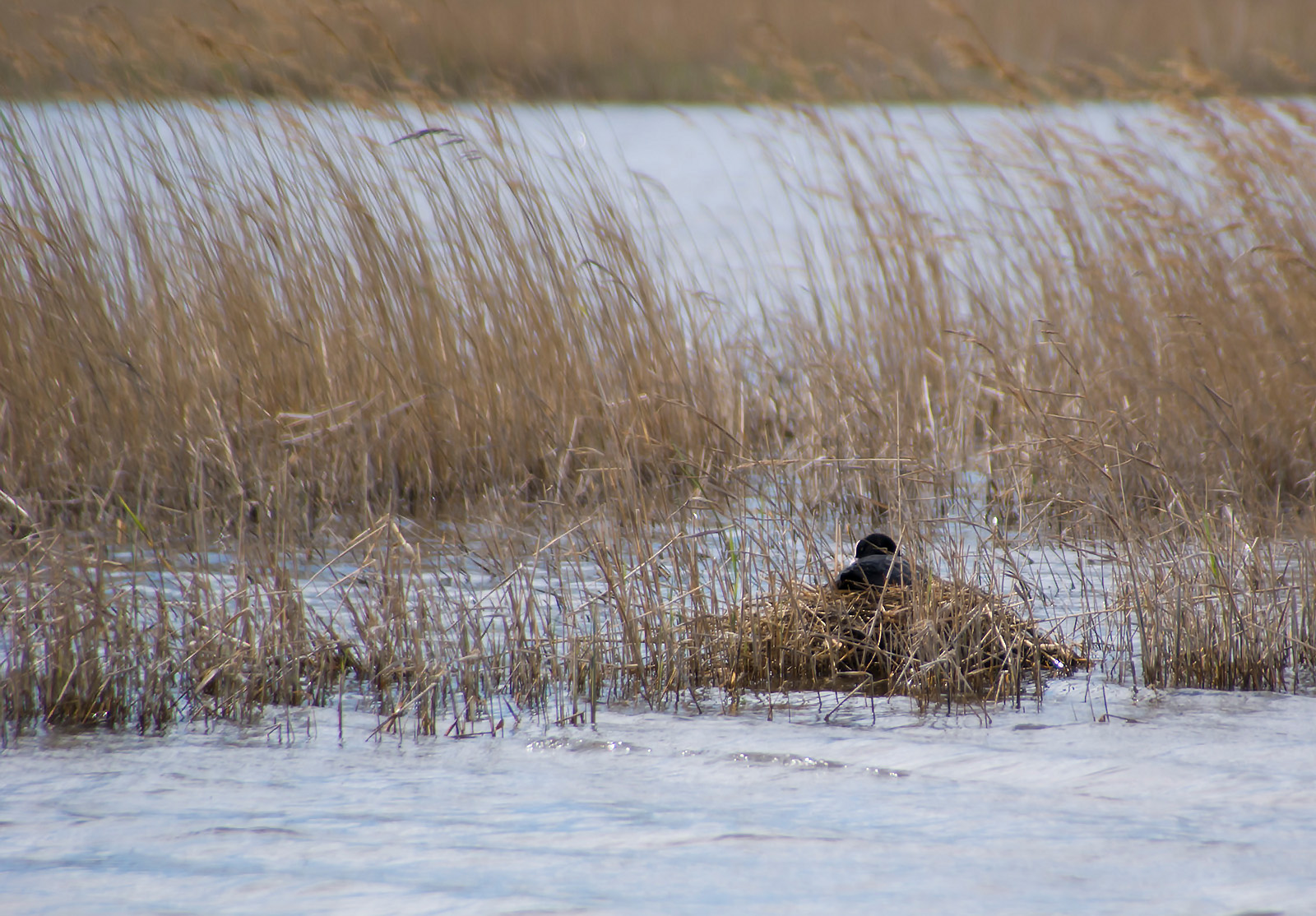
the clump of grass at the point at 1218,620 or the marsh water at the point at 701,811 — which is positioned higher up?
→ the clump of grass at the point at 1218,620

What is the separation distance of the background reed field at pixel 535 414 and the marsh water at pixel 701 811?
0.15m

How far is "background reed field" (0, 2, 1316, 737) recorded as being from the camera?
111 inches

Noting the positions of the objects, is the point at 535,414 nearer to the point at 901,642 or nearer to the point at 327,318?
the point at 327,318

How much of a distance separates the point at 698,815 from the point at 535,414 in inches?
87.9

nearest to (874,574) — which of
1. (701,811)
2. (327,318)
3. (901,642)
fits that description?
(901,642)

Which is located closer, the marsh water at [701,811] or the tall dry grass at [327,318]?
the marsh water at [701,811]

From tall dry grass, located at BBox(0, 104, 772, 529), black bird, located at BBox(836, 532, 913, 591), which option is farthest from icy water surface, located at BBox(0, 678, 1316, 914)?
tall dry grass, located at BBox(0, 104, 772, 529)

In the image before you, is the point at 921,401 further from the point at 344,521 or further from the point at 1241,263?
the point at 344,521

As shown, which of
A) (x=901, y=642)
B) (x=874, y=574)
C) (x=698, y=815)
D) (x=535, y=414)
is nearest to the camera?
(x=698, y=815)

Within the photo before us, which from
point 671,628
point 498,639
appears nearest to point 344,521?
point 498,639

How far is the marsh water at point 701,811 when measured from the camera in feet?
6.25

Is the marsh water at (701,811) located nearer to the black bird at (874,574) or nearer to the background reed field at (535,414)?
the background reed field at (535,414)

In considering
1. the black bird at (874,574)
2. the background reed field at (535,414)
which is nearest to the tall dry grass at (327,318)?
the background reed field at (535,414)

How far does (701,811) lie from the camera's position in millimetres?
2217
